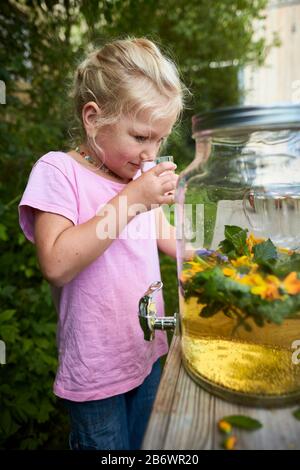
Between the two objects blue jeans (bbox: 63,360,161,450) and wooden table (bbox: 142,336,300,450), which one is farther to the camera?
blue jeans (bbox: 63,360,161,450)

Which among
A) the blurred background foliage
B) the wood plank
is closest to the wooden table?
the wood plank

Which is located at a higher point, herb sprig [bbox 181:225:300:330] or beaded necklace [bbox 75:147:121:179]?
beaded necklace [bbox 75:147:121:179]

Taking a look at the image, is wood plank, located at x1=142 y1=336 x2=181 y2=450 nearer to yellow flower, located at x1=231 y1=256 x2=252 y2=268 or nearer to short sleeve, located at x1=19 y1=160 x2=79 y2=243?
yellow flower, located at x1=231 y1=256 x2=252 y2=268

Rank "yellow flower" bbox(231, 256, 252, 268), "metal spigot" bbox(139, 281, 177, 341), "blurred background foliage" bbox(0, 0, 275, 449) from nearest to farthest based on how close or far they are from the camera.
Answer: "yellow flower" bbox(231, 256, 252, 268), "metal spigot" bbox(139, 281, 177, 341), "blurred background foliage" bbox(0, 0, 275, 449)

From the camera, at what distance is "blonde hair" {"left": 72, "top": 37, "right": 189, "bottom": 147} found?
2.85 ft

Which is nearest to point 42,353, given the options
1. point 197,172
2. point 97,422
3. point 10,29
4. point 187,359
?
point 97,422

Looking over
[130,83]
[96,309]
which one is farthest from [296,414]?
[130,83]

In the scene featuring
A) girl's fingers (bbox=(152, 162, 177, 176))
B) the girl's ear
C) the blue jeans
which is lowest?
the blue jeans

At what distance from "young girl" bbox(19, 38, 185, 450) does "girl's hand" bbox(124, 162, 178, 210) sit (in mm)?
79

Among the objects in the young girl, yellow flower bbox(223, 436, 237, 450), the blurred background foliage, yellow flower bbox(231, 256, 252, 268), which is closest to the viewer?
yellow flower bbox(223, 436, 237, 450)

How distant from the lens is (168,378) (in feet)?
1.92

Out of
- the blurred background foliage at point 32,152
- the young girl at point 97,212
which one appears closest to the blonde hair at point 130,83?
the young girl at point 97,212

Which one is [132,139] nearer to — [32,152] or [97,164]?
[97,164]

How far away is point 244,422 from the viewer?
474mm
